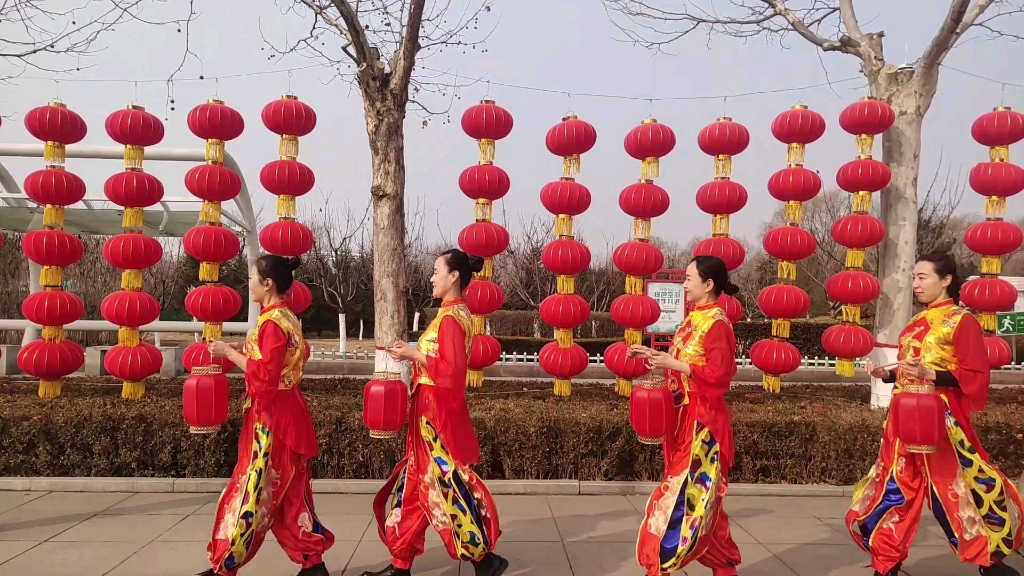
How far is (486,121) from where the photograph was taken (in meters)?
6.07

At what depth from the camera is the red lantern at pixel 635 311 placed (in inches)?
237

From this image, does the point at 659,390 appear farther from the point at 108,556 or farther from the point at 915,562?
the point at 108,556

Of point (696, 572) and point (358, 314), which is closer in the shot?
point (696, 572)

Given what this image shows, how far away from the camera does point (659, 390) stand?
302cm

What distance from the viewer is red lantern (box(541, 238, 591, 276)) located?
6000 mm

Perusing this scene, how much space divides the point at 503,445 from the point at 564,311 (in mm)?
1516

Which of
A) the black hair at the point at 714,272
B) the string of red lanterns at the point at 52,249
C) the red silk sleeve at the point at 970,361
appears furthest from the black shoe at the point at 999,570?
the string of red lanterns at the point at 52,249

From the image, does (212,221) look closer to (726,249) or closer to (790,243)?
(726,249)

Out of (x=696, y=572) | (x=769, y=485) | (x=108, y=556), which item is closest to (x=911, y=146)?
(x=769, y=485)

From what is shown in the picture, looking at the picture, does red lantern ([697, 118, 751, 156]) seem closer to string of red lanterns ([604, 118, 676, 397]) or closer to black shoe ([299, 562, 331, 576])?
string of red lanterns ([604, 118, 676, 397])

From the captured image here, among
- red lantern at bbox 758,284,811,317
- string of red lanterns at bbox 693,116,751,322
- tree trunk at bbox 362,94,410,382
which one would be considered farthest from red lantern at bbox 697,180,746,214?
tree trunk at bbox 362,94,410,382

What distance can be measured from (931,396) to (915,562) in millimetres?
1168

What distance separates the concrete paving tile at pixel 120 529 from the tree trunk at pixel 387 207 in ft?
7.97

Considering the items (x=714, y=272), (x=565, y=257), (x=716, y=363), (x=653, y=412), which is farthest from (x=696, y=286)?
(x=565, y=257)
